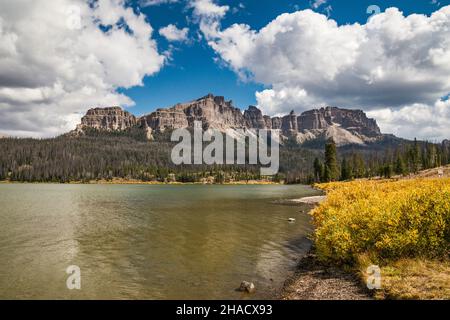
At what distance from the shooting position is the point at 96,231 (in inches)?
1645

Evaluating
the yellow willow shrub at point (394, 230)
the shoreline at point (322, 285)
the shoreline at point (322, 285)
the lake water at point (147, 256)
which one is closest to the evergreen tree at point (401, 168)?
the lake water at point (147, 256)

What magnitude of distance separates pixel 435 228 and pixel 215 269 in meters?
15.0

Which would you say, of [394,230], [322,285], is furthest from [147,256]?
[394,230]

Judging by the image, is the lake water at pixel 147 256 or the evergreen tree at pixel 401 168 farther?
the evergreen tree at pixel 401 168

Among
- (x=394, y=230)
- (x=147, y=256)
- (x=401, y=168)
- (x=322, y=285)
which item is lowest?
(x=147, y=256)

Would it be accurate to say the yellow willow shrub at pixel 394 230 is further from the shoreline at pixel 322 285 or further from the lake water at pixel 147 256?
the lake water at pixel 147 256

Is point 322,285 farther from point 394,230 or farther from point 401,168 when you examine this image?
point 401,168

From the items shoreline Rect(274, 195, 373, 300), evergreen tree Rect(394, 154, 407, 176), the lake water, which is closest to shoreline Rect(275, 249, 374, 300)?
shoreline Rect(274, 195, 373, 300)

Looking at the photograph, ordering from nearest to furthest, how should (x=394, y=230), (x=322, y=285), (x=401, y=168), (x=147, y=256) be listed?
(x=322, y=285)
(x=394, y=230)
(x=147, y=256)
(x=401, y=168)

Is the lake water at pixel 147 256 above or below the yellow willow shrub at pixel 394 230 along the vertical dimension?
below

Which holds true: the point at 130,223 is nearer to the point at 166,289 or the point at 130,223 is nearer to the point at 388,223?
the point at 166,289
